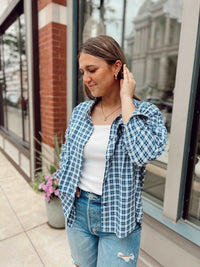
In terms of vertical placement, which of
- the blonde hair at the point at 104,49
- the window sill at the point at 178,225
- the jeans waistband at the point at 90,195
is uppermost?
the blonde hair at the point at 104,49

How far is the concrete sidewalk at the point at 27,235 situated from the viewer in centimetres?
208

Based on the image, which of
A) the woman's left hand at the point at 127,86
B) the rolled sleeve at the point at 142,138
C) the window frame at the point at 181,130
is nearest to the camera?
the rolled sleeve at the point at 142,138

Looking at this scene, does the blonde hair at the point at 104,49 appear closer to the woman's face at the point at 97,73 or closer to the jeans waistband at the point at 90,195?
the woman's face at the point at 97,73

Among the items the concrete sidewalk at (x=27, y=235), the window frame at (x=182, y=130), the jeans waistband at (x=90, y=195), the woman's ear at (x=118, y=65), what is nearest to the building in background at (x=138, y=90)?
the window frame at (x=182, y=130)

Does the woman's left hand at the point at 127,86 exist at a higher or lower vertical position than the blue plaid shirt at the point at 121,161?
higher

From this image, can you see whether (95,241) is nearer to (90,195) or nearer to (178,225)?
(90,195)

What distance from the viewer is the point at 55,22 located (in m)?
2.67

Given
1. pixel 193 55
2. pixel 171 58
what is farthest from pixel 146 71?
pixel 193 55

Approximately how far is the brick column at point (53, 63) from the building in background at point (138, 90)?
12 millimetres

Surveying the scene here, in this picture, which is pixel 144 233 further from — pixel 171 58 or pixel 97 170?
pixel 171 58

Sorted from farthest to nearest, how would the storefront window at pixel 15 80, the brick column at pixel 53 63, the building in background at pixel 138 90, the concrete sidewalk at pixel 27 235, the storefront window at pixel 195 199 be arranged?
the storefront window at pixel 15 80 < the brick column at pixel 53 63 < the concrete sidewalk at pixel 27 235 < the storefront window at pixel 195 199 < the building in background at pixel 138 90

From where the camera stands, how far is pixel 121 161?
40.1 inches

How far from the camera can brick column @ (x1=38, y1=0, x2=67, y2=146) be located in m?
2.69

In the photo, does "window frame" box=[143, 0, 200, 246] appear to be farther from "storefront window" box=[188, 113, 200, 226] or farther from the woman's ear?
the woman's ear
